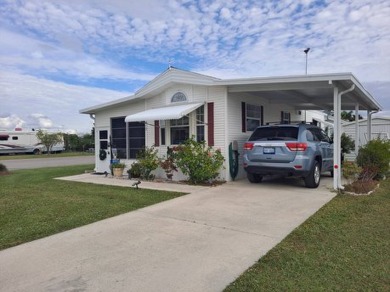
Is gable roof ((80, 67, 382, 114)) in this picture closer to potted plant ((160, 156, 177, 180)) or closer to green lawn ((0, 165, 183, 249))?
potted plant ((160, 156, 177, 180))

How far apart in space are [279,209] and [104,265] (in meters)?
4.02

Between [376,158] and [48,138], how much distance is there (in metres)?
36.7

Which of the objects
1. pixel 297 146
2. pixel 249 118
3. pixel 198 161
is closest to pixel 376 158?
pixel 297 146

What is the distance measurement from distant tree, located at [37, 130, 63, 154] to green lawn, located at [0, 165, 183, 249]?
31.0m

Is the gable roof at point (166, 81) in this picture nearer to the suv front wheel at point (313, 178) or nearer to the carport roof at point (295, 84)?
the carport roof at point (295, 84)

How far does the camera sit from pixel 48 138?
129ft

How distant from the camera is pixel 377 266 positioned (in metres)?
3.98

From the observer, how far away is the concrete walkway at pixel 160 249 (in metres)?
3.73

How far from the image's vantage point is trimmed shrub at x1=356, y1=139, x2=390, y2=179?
10.6 m

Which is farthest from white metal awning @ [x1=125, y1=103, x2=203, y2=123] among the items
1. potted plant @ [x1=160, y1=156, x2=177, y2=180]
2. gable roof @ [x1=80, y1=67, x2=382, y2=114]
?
potted plant @ [x1=160, y1=156, x2=177, y2=180]

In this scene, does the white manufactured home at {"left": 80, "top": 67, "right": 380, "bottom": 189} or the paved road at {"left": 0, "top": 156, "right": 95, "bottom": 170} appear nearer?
the white manufactured home at {"left": 80, "top": 67, "right": 380, "bottom": 189}

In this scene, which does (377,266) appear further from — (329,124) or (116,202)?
(329,124)

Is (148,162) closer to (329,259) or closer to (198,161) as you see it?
(198,161)

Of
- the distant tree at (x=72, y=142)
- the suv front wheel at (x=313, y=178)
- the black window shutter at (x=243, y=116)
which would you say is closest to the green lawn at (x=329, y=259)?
the suv front wheel at (x=313, y=178)
